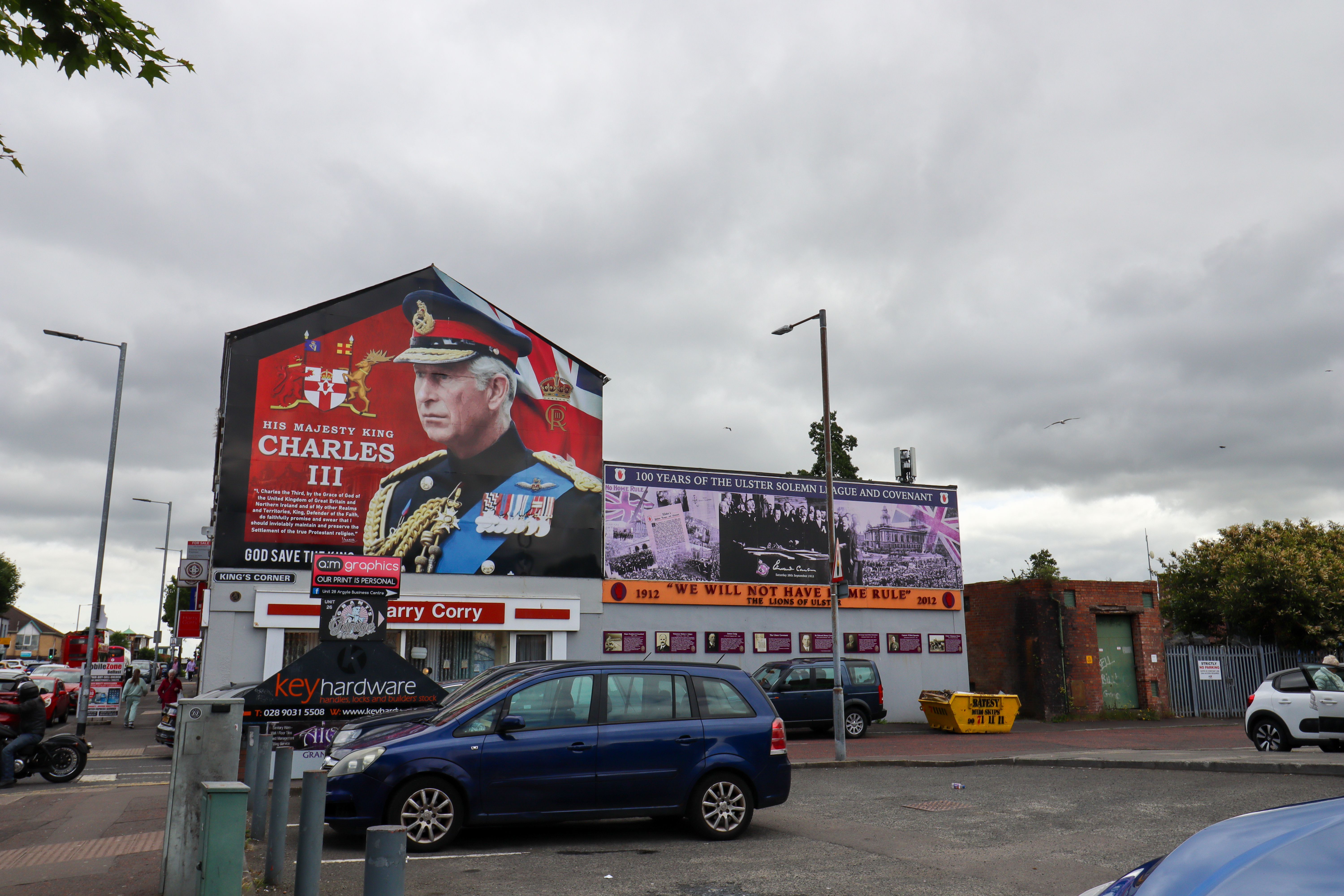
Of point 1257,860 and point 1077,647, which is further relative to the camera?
point 1077,647

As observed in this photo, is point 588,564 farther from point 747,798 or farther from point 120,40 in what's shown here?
point 120,40

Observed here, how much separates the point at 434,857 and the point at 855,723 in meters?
16.4

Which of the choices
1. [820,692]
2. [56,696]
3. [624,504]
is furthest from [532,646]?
[56,696]

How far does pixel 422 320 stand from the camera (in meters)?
25.4

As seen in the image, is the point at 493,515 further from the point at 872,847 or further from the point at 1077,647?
the point at 1077,647

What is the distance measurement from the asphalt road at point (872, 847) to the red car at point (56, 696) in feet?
62.5

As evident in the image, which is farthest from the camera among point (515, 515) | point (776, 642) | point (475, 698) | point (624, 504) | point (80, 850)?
point (776, 642)

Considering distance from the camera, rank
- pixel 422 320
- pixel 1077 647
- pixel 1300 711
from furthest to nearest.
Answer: pixel 1077 647
pixel 422 320
pixel 1300 711

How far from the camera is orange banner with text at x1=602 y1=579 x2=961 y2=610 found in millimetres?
26188

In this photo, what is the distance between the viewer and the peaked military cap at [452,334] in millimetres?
25188

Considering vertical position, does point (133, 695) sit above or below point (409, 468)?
below

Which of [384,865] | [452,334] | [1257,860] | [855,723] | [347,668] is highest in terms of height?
[452,334]

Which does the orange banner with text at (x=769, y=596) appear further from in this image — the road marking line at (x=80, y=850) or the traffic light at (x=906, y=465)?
the road marking line at (x=80, y=850)

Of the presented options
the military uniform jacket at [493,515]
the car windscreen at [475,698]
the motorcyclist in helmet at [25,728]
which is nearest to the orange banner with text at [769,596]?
the military uniform jacket at [493,515]
